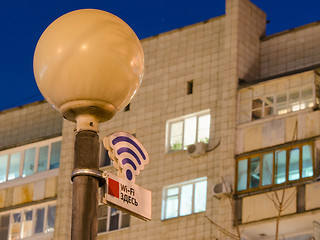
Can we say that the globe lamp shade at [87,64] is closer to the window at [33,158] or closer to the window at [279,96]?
the window at [279,96]

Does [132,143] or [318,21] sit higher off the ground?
[318,21]

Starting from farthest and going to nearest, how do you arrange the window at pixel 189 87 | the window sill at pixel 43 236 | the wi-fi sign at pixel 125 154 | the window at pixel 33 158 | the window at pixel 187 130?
the window at pixel 33 158
the window sill at pixel 43 236
the window at pixel 189 87
the window at pixel 187 130
the wi-fi sign at pixel 125 154

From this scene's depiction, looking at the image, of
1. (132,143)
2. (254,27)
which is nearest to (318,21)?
(254,27)

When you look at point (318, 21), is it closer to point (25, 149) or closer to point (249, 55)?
point (249, 55)

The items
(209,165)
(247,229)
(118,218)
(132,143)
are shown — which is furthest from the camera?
(118,218)

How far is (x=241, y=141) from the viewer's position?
35906 millimetres

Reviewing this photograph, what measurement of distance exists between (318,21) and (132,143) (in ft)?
100

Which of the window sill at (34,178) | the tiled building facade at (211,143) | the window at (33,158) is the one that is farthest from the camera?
the window at (33,158)

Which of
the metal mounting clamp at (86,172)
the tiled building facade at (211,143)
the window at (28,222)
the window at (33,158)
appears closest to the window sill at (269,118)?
the tiled building facade at (211,143)

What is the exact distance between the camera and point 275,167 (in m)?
34.5

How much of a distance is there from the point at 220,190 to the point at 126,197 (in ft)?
91.6

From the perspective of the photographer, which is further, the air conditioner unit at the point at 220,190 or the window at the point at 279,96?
the air conditioner unit at the point at 220,190

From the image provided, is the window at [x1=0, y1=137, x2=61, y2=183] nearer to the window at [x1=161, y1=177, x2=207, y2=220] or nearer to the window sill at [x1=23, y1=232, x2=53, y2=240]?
the window sill at [x1=23, y1=232, x2=53, y2=240]

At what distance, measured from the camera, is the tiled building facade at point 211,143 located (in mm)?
34219
